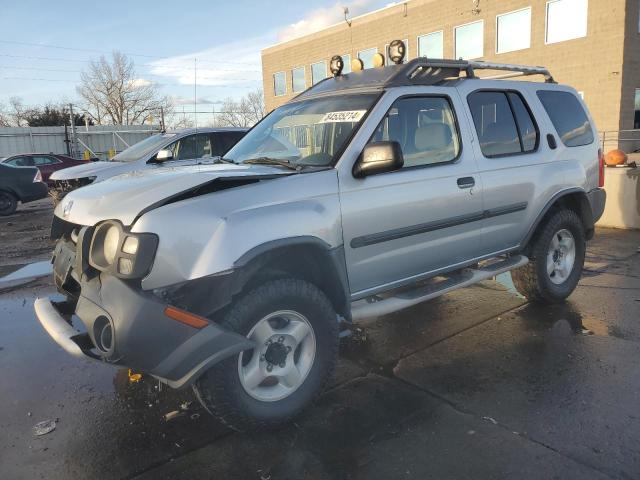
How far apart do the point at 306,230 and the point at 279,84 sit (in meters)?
35.9

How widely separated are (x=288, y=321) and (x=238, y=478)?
890 millimetres

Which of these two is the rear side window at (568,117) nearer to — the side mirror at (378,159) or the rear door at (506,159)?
the rear door at (506,159)

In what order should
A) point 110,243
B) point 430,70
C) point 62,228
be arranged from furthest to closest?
point 430,70
point 62,228
point 110,243

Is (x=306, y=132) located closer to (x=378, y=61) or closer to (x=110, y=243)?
(x=378, y=61)

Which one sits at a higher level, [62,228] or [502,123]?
[502,123]

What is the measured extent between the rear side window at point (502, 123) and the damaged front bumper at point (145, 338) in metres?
2.72

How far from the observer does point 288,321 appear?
3.14 meters

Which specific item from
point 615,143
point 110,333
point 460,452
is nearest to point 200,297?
point 110,333

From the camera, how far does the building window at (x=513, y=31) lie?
23.0 metres

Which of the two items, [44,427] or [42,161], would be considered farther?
[42,161]

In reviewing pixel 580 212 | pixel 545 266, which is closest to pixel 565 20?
pixel 580 212

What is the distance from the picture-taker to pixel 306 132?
154 inches

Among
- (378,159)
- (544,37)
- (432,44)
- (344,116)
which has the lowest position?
(378,159)

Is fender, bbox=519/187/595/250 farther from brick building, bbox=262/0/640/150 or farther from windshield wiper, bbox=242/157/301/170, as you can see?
brick building, bbox=262/0/640/150
